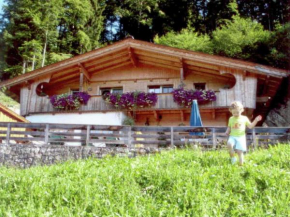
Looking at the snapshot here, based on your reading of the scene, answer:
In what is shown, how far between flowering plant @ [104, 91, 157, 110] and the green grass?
908 cm

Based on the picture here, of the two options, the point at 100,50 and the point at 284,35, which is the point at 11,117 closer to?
the point at 100,50

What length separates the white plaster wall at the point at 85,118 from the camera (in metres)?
14.3

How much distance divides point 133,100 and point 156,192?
10.4 metres

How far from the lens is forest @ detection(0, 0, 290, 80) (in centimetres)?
2353

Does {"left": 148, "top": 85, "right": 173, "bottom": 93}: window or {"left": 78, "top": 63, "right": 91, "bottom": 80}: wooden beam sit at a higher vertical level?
{"left": 78, "top": 63, "right": 91, "bottom": 80}: wooden beam

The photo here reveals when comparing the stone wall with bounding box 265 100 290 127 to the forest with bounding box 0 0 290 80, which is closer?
the stone wall with bounding box 265 100 290 127

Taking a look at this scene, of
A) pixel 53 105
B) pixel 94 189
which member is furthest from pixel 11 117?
pixel 94 189

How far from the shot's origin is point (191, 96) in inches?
536

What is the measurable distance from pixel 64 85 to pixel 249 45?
1660 cm

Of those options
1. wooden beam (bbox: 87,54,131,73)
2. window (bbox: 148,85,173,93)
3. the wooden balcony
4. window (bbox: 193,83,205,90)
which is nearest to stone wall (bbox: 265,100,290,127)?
window (bbox: 193,83,205,90)

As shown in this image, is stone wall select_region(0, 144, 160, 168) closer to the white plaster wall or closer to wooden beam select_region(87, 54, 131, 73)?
the white plaster wall

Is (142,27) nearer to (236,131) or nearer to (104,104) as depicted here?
(104,104)

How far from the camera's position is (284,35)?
22031mm

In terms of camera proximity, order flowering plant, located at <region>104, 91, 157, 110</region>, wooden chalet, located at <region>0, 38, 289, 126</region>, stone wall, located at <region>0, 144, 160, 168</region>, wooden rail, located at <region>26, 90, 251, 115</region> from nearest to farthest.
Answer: stone wall, located at <region>0, 144, 160, 168</region> < wooden chalet, located at <region>0, 38, 289, 126</region> < wooden rail, located at <region>26, 90, 251, 115</region> < flowering plant, located at <region>104, 91, 157, 110</region>
